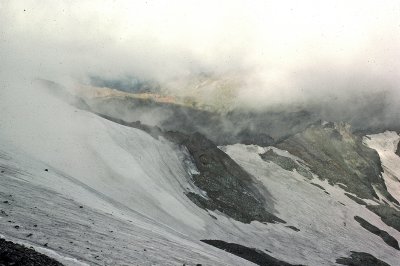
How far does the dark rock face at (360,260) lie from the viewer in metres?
84.6

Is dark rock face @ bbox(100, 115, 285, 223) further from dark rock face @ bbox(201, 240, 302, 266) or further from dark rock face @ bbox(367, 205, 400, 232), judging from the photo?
dark rock face @ bbox(367, 205, 400, 232)

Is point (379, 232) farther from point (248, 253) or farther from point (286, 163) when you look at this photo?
point (248, 253)

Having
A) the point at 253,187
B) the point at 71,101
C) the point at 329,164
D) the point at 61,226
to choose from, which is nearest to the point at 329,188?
the point at 329,164

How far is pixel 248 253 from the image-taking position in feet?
202

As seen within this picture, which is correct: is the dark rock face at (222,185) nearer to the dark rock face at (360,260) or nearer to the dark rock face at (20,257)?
the dark rock face at (360,260)

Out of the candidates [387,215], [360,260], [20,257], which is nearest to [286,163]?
[387,215]

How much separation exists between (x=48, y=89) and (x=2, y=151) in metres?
58.2

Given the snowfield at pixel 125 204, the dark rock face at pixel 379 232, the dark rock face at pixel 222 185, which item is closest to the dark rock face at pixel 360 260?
the snowfield at pixel 125 204

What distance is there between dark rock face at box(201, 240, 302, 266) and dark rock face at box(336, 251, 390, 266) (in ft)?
80.9

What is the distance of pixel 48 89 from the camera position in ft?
318

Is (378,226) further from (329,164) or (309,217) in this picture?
(329,164)

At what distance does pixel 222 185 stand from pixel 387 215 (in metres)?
73.0

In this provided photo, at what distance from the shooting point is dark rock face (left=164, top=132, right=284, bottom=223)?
86019 millimetres

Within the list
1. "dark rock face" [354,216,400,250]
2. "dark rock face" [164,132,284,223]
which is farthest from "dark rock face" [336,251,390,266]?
"dark rock face" [354,216,400,250]
